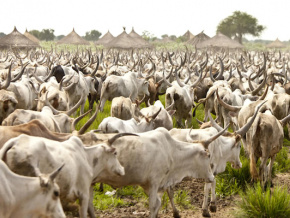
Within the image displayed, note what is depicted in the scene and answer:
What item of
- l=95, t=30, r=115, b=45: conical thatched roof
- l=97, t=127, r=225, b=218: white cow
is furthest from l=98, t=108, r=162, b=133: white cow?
l=95, t=30, r=115, b=45: conical thatched roof

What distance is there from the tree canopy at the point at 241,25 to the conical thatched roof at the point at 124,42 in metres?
38.9

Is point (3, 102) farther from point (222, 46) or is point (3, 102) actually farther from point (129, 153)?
point (222, 46)

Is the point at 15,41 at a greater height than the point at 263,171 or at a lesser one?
greater

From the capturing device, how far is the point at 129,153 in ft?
16.7

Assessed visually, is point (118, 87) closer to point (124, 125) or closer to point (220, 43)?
point (124, 125)

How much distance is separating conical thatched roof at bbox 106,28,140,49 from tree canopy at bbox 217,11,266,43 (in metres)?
38.9

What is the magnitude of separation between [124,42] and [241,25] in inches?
1623

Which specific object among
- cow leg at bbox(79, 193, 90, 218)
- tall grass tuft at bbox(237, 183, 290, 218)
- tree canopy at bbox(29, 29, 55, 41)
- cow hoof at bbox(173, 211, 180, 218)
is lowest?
cow hoof at bbox(173, 211, 180, 218)

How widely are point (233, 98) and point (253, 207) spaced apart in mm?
4648

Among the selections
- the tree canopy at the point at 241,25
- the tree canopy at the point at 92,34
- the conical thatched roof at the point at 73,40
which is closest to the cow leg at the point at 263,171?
the conical thatched roof at the point at 73,40

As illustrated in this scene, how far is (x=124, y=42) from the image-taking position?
44.8m

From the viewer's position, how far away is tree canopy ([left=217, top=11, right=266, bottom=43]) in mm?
78438

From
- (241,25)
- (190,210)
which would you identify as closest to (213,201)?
(190,210)

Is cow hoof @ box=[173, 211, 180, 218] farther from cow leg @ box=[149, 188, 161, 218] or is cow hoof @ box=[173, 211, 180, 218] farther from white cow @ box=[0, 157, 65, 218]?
white cow @ box=[0, 157, 65, 218]
